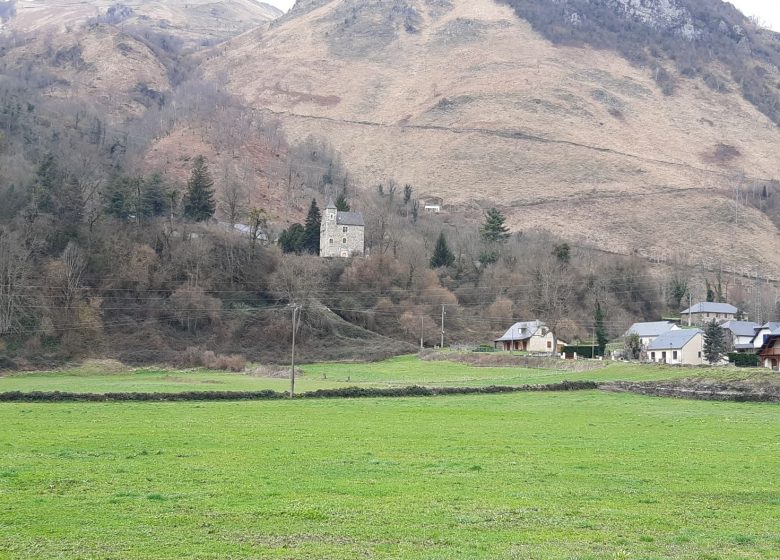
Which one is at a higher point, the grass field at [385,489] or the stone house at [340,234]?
the stone house at [340,234]

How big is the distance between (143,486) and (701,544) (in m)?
11.1

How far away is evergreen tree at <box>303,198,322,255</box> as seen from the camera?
11606cm

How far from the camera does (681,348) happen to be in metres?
82.7

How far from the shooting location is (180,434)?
27266 mm

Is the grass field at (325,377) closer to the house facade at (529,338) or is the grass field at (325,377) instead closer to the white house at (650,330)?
the house facade at (529,338)

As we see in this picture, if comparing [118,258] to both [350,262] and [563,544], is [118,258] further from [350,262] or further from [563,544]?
[563,544]

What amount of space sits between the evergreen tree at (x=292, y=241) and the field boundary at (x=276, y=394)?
6366cm

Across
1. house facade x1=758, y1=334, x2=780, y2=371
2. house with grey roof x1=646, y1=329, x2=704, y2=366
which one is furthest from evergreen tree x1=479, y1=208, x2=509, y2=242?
house facade x1=758, y1=334, x2=780, y2=371

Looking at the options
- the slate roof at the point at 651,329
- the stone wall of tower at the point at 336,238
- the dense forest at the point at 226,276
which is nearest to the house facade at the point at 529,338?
the dense forest at the point at 226,276

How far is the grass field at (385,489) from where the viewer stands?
1305 cm

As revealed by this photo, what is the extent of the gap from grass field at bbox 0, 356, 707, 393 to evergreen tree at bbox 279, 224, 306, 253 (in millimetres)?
34252

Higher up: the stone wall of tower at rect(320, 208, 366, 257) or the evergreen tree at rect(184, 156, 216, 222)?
the evergreen tree at rect(184, 156, 216, 222)

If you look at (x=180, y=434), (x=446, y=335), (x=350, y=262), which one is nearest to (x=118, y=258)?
(x=350, y=262)

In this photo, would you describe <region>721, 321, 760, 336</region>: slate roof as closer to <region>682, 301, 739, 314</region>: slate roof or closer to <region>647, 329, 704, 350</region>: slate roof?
<region>647, 329, 704, 350</region>: slate roof
